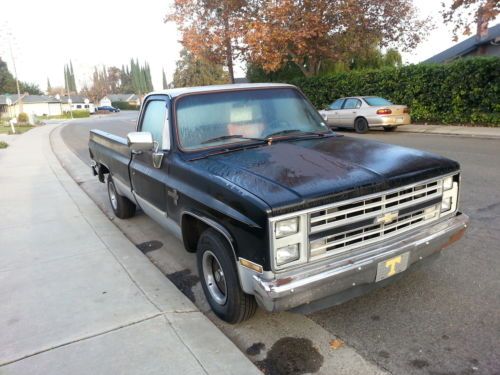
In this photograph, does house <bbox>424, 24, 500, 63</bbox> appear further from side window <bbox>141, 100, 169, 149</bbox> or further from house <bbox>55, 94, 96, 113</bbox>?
house <bbox>55, 94, 96, 113</bbox>

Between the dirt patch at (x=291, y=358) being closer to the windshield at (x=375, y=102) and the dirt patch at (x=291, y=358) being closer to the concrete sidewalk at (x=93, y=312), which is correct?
the concrete sidewalk at (x=93, y=312)

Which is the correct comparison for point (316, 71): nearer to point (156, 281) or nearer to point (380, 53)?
point (380, 53)

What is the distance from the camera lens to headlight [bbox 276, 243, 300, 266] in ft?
8.62

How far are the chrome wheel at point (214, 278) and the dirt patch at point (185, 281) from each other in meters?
0.49

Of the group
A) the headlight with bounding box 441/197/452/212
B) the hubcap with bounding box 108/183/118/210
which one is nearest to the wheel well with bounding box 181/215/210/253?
the headlight with bounding box 441/197/452/212

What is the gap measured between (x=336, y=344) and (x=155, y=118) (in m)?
2.97

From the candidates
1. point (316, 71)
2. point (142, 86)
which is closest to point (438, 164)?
point (316, 71)

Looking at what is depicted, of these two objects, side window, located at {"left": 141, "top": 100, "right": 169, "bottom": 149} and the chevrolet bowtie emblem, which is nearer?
the chevrolet bowtie emblem

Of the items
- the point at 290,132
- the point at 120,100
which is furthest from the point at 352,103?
the point at 120,100

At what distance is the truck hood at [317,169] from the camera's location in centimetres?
268

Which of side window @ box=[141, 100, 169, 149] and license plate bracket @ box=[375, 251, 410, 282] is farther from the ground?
side window @ box=[141, 100, 169, 149]

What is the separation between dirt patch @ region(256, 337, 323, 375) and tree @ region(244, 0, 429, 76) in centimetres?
1886

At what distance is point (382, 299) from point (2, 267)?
3.91 meters

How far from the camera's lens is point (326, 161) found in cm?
325
